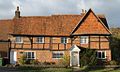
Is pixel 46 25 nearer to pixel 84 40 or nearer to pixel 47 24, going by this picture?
pixel 47 24

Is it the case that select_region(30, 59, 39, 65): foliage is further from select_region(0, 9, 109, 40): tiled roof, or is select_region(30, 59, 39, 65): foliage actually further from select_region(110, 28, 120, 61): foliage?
select_region(110, 28, 120, 61): foliage

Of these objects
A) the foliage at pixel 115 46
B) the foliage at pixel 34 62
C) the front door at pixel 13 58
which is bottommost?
the foliage at pixel 34 62

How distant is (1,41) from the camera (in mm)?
68562

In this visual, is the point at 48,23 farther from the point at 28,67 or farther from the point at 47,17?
the point at 28,67

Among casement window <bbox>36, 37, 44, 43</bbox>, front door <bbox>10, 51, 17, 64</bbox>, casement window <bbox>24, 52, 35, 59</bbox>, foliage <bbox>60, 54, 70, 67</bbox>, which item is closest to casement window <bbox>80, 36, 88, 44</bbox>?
foliage <bbox>60, 54, 70, 67</bbox>

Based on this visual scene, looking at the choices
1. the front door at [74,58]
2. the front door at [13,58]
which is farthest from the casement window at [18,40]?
the front door at [74,58]

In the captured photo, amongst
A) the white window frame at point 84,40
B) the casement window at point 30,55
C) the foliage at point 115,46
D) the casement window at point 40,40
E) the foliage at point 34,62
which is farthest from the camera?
the foliage at point 115,46

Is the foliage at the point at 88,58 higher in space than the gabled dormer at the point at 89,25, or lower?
lower

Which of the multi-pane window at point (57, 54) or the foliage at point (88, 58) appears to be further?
the multi-pane window at point (57, 54)

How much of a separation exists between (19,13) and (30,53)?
904 centimetres

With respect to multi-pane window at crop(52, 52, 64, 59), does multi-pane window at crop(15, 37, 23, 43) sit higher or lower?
higher

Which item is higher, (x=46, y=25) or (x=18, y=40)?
(x=46, y=25)

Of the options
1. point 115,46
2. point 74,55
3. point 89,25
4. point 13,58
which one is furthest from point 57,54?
point 115,46

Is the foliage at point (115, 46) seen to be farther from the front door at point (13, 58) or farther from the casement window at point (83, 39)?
the front door at point (13, 58)
